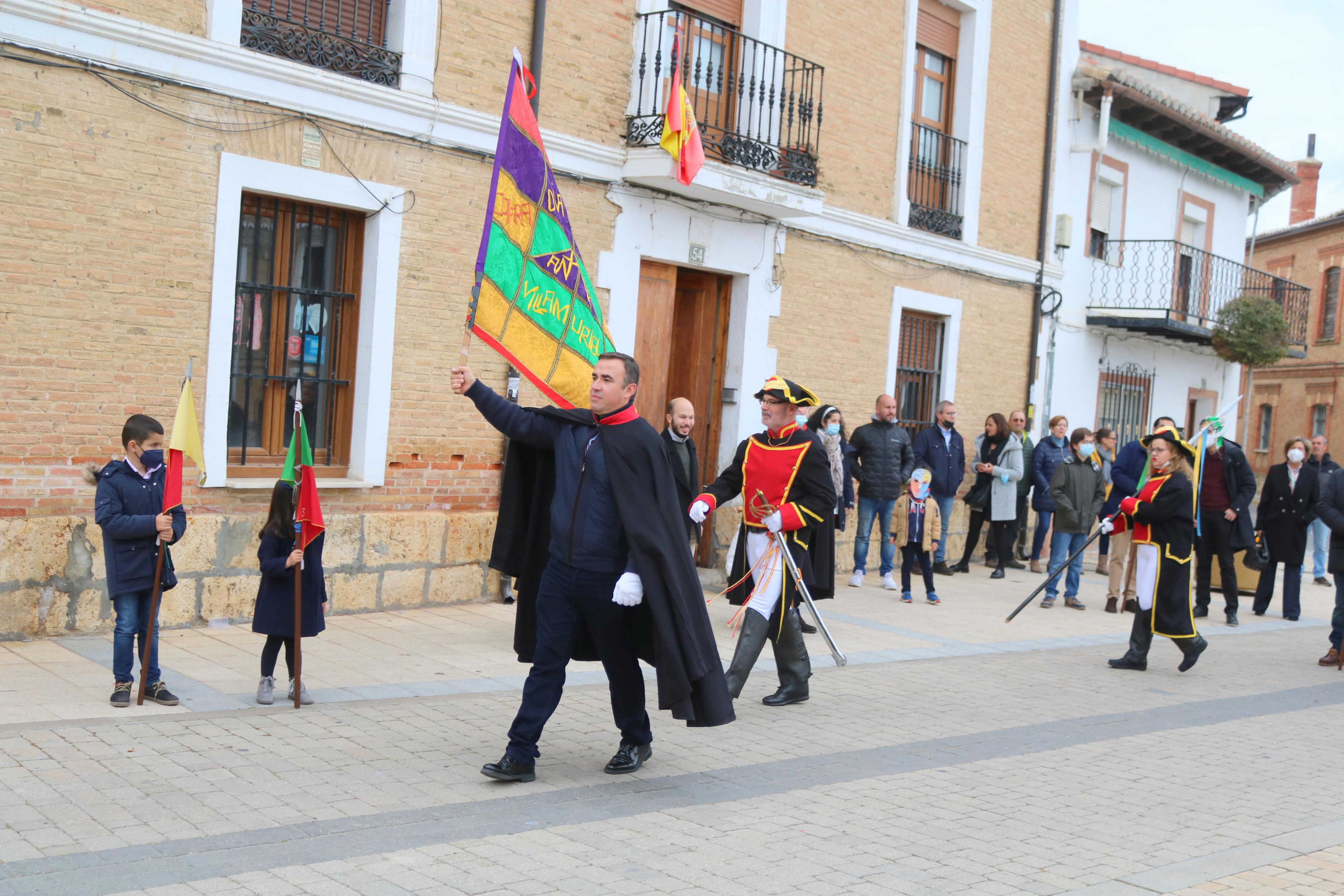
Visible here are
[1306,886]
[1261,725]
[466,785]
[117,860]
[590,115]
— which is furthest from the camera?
[590,115]

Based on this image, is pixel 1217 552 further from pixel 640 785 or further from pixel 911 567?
pixel 640 785

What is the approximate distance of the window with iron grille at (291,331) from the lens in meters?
9.25

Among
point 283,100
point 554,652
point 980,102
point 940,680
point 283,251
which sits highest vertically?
point 980,102

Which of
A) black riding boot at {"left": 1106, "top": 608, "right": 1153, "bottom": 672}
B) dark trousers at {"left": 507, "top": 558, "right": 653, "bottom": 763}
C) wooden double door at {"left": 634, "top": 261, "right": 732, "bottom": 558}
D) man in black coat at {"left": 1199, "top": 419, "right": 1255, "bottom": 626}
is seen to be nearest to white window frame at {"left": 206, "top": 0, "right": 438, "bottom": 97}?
wooden double door at {"left": 634, "top": 261, "right": 732, "bottom": 558}

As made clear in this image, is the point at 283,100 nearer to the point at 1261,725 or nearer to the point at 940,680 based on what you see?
the point at 940,680

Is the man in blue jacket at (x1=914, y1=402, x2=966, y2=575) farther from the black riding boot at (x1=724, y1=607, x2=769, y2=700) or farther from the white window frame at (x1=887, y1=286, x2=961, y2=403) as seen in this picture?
the black riding boot at (x1=724, y1=607, x2=769, y2=700)

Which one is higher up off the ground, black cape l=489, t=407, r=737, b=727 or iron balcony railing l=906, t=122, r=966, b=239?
iron balcony railing l=906, t=122, r=966, b=239

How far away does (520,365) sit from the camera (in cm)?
559

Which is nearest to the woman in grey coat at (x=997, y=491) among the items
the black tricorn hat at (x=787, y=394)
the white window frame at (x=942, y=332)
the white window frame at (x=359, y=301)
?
the white window frame at (x=942, y=332)

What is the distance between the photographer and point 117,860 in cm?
431

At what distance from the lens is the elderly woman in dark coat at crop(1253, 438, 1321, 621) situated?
42.9 feet

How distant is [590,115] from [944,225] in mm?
5947

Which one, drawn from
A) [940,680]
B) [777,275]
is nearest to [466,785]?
[940,680]

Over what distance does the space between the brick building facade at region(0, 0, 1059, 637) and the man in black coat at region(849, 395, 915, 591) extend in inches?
35.4
